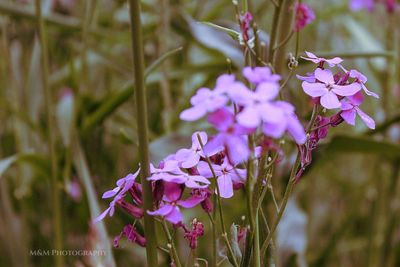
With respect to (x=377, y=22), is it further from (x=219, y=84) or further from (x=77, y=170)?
(x=219, y=84)

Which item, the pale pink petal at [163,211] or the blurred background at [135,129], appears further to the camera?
the blurred background at [135,129]

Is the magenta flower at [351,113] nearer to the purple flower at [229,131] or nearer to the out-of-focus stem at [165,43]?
the purple flower at [229,131]

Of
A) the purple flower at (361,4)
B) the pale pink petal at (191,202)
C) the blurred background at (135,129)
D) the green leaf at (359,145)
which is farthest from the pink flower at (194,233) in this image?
the purple flower at (361,4)

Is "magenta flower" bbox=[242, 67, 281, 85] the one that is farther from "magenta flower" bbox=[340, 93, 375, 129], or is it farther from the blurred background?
the blurred background

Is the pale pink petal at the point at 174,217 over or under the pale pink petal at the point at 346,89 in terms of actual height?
under

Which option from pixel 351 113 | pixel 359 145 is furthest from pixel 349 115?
pixel 359 145

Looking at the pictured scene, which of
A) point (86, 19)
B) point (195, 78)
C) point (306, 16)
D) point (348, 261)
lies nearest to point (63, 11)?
point (195, 78)

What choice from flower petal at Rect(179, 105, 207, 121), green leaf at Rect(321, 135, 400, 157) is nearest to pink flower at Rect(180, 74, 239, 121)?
flower petal at Rect(179, 105, 207, 121)

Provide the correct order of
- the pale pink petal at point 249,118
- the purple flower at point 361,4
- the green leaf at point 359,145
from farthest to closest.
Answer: the purple flower at point 361,4
the green leaf at point 359,145
the pale pink petal at point 249,118

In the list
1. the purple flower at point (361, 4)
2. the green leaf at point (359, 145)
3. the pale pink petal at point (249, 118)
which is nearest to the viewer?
the pale pink petal at point (249, 118)
